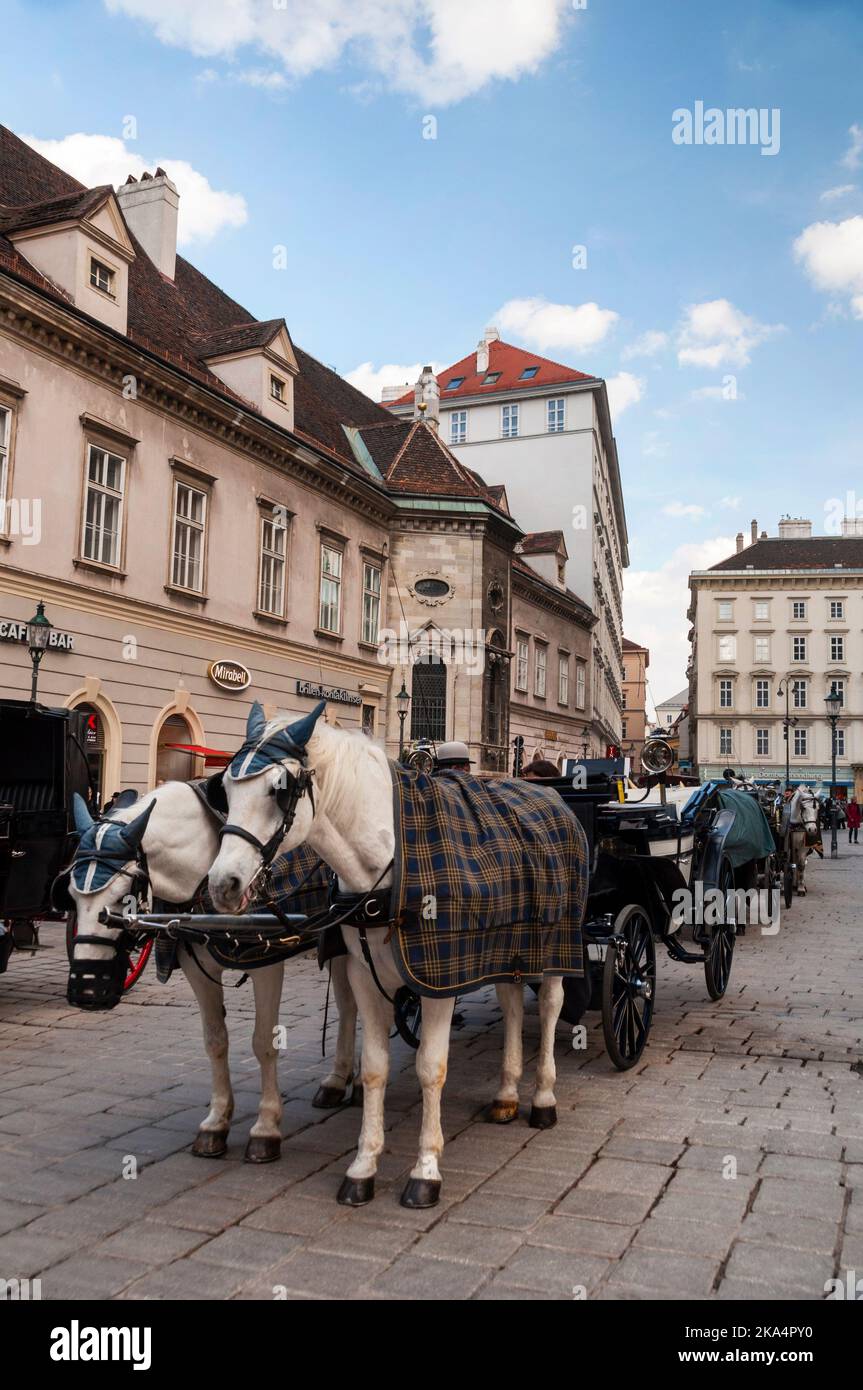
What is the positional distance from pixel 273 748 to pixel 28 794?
21.3 feet

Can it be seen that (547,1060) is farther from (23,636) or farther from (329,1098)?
(23,636)

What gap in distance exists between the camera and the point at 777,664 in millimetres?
75188

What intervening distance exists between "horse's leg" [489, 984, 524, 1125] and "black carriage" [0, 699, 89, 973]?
3.72 meters

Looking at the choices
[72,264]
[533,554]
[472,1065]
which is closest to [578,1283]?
[472,1065]

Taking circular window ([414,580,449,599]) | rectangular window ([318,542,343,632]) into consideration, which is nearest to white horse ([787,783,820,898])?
rectangular window ([318,542,343,632])

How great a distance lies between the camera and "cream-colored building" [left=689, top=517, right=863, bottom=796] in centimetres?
7388

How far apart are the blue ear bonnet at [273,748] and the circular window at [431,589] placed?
2470cm

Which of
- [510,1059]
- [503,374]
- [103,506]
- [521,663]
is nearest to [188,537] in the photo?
[103,506]

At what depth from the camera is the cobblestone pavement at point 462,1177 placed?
3.81 metres

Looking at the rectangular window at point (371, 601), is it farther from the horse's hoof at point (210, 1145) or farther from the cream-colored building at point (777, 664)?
the cream-colored building at point (777, 664)

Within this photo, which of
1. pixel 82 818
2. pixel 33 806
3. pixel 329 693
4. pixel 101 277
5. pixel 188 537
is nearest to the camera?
pixel 82 818

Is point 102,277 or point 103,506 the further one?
point 102,277

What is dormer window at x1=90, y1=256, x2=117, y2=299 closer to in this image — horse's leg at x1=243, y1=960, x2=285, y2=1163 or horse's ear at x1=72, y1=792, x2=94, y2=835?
horse's ear at x1=72, y1=792, x2=94, y2=835

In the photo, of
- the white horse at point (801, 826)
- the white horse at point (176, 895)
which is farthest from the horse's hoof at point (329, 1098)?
the white horse at point (801, 826)
